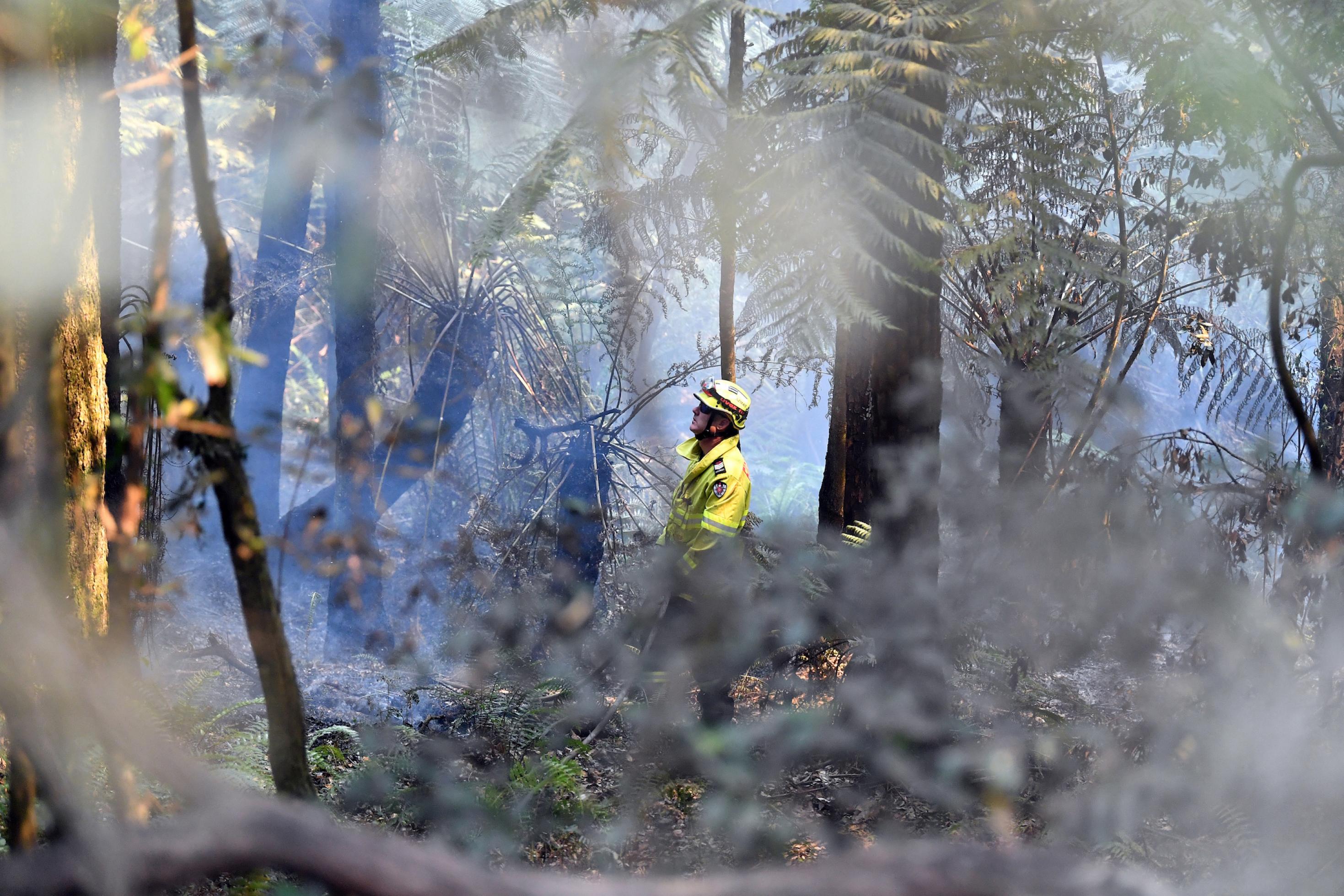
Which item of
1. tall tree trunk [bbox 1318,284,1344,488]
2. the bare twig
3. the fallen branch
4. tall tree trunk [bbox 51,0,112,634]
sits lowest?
the fallen branch

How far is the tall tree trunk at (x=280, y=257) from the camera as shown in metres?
11.1

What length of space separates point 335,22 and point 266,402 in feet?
16.0

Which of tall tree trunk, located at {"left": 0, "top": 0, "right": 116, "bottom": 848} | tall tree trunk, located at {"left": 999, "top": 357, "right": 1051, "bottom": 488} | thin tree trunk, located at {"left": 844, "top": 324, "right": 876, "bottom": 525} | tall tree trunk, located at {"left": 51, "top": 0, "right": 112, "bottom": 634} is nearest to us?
tall tree trunk, located at {"left": 0, "top": 0, "right": 116, "bottom": 848}

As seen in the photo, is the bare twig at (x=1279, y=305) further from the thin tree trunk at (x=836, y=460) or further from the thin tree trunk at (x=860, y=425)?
the thin tree trunk at (x=836, y=460)

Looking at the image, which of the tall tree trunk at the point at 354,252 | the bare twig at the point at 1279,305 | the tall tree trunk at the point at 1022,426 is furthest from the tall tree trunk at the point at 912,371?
the tall tree trunk at the point at 354,252

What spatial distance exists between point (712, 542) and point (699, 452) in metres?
0.54

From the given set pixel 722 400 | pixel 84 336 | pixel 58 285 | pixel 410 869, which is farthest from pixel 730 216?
pixel 410 869

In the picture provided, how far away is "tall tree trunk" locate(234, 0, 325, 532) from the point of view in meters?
11.1

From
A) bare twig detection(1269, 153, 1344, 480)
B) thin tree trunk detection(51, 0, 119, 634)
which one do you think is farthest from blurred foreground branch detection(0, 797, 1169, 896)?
bare twig detection(1269, 153, 1344, 480)

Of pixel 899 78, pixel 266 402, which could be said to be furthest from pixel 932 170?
pixel 266 402

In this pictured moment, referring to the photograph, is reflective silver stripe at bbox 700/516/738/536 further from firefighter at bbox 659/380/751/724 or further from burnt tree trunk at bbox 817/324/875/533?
burnt tree trunk at bbox 817/324/875/533

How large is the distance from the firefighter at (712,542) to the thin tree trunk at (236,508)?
10.5 feet

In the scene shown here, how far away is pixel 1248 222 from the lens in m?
6.24

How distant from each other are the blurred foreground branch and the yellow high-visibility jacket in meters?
3.89
